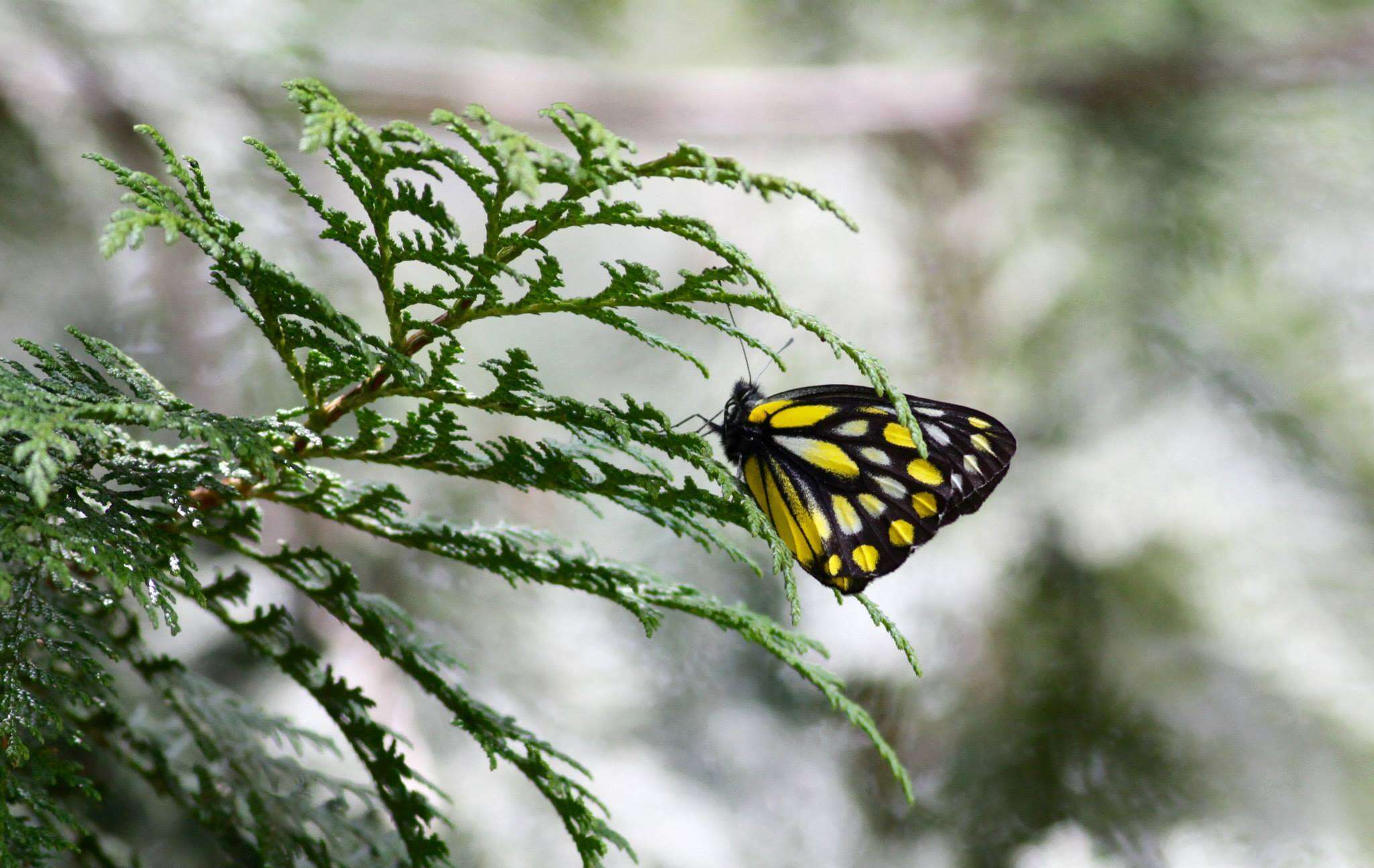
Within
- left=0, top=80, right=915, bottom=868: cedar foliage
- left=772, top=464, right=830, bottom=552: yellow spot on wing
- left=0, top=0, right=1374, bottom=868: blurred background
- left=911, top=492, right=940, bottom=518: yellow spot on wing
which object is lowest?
left=0, top=80, right=915, bottom=868: cedar foliage

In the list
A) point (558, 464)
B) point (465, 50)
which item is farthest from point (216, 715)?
point (465, 50)

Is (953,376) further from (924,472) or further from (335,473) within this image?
(335,473)

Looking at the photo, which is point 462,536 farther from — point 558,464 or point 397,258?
point 397,258

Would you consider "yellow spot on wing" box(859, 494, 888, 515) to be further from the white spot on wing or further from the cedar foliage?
the cedar foliage

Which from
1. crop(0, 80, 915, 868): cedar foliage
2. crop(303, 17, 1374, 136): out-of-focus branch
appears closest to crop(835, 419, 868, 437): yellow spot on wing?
crop(0, 80, 915, 868): cedar foliage

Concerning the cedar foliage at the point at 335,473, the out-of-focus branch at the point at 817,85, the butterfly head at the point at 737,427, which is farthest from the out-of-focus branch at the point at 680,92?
the cedar foliage at the point at 335,473
